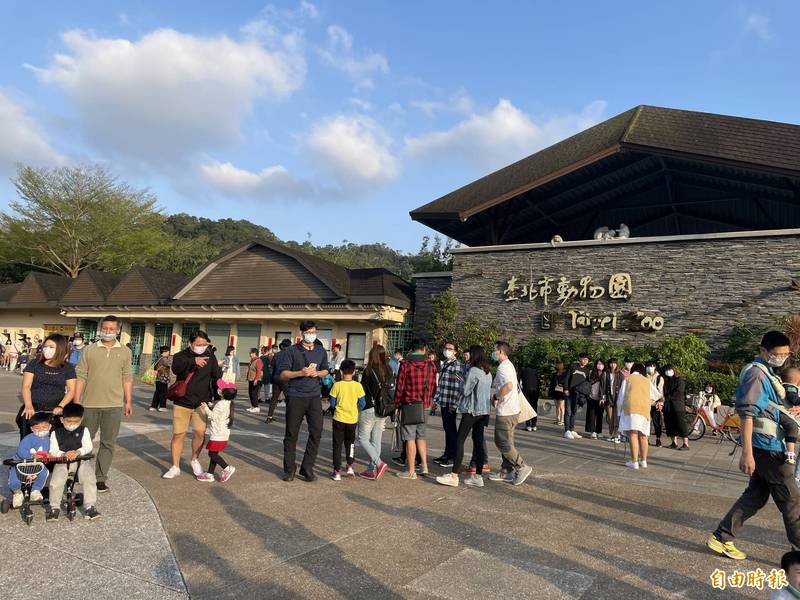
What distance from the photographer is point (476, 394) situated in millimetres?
7469

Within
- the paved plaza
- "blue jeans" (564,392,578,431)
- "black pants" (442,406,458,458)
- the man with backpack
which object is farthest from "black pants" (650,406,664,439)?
the man with backpack

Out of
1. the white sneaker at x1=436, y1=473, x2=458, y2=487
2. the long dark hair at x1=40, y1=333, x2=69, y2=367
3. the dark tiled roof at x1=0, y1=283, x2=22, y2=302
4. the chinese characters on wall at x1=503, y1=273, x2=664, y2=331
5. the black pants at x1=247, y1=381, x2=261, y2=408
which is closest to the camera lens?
the long dark hair at x1=40, y1=333, x2=69, y2=367

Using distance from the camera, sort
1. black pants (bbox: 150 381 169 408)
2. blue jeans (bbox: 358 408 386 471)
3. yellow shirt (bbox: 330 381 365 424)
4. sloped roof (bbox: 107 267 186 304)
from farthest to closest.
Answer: sloped roof (bbox: 107 267 186 304), black pants (bbox: 150 381 169 408), blue jeans (bbox: 358 408 386 471), yellow shirt (bbox: 330 381 365 424)

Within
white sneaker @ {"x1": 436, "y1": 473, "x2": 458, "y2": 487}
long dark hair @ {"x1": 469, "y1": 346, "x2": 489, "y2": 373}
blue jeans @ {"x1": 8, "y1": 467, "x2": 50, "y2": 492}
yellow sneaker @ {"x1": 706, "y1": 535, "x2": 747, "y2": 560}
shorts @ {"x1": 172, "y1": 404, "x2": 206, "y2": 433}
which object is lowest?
white sneaker @ {"x1": 436, "y1": 473, "x2": 458, "y2": 487}

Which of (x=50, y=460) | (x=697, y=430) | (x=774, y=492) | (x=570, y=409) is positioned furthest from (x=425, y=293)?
(x=774, y=492)

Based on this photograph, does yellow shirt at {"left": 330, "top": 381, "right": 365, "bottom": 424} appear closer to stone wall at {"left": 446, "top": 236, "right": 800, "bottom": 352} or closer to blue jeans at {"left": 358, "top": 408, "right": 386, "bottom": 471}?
blue jeans at {"left": 358, "top": 408, "right": 386, "bottom": 471}

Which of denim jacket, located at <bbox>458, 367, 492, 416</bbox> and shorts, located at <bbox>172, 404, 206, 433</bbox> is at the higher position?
denim jacket, located at <bbox>458, 367, 492, 416</bbox>

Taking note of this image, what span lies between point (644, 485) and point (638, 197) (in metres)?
17.5

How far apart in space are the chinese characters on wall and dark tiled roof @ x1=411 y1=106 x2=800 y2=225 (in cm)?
311

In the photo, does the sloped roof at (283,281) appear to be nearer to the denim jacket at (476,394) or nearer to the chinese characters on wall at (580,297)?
the chinese characters on wall at (580,297)

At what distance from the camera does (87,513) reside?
5309 mm

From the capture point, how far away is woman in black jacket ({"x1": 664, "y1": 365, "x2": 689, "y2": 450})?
36.4 feet

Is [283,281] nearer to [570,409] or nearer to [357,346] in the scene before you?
[357,346]

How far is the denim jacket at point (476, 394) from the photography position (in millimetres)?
7440
